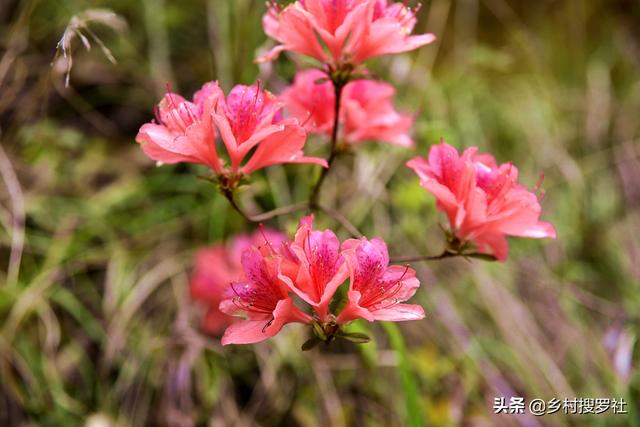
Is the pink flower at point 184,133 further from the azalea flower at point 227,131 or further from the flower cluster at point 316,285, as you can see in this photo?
the flower cluster at point 316,285

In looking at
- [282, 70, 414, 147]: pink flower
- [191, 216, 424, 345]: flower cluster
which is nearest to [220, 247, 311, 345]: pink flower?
[191, 216, 424, 345]: flower cluster

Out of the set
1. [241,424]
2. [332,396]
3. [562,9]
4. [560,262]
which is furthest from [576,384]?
[562,9]

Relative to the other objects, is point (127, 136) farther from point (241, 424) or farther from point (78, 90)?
point (241, 424)

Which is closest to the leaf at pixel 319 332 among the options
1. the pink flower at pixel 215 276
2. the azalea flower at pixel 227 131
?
the azalea flower at pixel 227 131

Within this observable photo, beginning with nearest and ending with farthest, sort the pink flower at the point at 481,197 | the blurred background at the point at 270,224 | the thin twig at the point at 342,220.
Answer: the pink flower at the point at 481,197, the thin twig at the point at 342,220, the blurred background at the point at 270,224

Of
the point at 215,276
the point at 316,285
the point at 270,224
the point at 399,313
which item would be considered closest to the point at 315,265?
the point at 316,285

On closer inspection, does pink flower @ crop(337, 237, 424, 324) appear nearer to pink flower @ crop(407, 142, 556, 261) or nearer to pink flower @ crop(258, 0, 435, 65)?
pink flower @ crop(407, 142, 556, 261)

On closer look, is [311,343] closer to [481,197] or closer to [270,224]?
[481,197]
